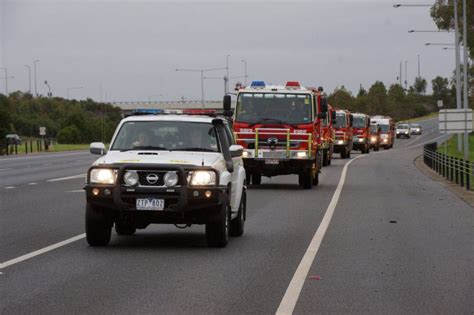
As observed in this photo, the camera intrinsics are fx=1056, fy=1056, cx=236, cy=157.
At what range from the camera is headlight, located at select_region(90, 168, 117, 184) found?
1351 centimetres

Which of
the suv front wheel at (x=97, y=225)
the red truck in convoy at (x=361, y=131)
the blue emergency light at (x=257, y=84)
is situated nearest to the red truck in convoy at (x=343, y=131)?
the red truck in convoy at (x=361, y=131)

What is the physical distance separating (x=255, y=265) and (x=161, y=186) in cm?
179

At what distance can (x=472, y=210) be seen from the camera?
896 inches

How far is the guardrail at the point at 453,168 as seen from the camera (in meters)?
31.1

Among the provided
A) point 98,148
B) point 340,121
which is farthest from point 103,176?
point 340,121

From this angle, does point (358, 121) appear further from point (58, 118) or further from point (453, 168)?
point (58, 118)

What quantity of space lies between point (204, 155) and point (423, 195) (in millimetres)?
14987

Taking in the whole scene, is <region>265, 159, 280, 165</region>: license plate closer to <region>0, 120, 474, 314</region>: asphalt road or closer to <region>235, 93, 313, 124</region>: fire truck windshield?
<region>235, 93, 313, 124</region>: fire truck windshield

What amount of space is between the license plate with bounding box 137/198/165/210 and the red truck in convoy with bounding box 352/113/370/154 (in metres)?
59.4

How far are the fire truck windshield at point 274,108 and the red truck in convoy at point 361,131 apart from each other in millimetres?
43007

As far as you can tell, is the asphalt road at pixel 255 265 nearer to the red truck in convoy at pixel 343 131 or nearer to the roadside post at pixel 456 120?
the roadside post at pixel 456 120

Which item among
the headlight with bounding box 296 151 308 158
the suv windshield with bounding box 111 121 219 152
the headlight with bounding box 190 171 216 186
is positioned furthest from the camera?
the headlight with bounding box 296 151 308 158

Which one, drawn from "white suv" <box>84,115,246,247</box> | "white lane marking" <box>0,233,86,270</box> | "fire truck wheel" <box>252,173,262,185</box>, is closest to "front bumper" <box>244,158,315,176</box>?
"fire truck wheel" <box>252,173,262,185</box>

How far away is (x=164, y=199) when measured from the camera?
13.3m
